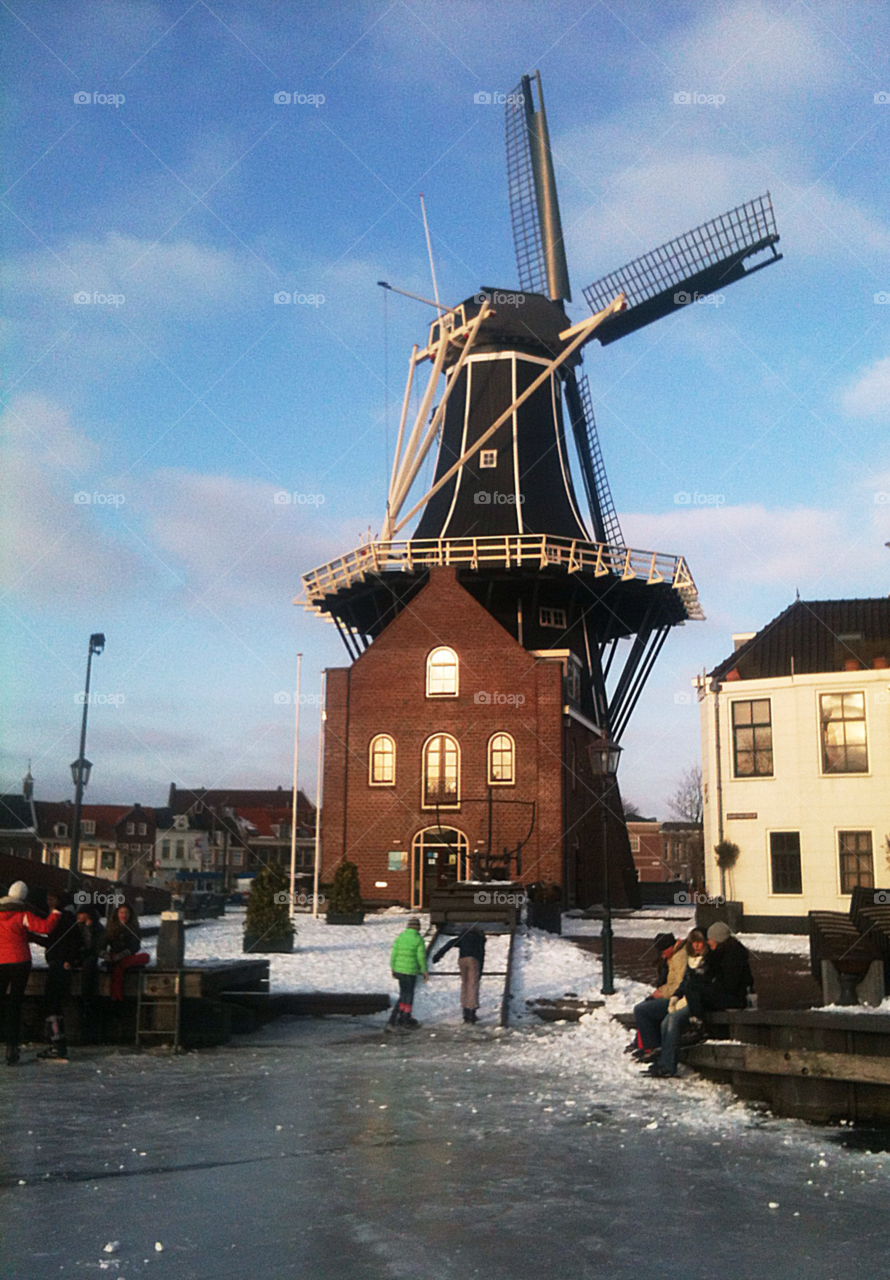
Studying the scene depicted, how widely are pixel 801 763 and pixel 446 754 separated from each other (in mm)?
11687

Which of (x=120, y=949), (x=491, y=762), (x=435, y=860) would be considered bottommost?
(x=120, y=949)

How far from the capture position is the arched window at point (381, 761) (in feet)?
121

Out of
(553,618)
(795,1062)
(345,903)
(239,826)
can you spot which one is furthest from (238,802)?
(795,1062)

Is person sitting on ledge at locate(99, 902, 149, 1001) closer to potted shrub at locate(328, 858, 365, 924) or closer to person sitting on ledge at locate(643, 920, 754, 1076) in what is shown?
person sitting on ledge at locate(643, 920, 754, 1076)

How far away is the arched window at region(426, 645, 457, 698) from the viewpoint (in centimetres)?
3675

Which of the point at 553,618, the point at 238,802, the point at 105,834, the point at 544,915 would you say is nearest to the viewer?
the point at 544,915

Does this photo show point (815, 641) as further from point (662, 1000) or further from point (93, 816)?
point (93, 816)

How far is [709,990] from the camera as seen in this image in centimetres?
1160

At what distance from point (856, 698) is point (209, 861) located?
82.0 metres

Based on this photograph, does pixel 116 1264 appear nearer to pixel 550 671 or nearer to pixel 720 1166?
pixel 720 1166

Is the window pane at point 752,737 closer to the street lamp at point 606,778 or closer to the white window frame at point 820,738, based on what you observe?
the white window frame at point 820,738

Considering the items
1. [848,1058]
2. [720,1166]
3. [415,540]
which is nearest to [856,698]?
[415,540]

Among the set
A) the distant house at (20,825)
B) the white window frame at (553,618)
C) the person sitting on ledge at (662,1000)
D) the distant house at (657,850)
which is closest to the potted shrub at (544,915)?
the white window frame at (553,618)

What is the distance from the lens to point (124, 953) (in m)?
13.7
